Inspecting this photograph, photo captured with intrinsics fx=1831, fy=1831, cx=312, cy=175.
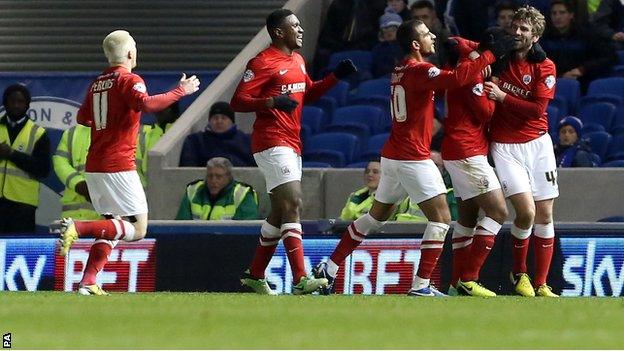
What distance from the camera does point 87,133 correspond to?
1898cm

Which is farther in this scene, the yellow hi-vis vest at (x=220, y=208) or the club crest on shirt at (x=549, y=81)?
the yellow hi-vis vest at (x=220, y=208)

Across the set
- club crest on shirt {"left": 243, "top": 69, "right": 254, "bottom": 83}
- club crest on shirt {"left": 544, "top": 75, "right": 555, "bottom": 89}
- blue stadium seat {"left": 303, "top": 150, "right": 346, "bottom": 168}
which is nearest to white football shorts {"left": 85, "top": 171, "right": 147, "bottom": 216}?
club crest on shirt {"left": 243, "top": 69, "right": 254, "bottom": 83}

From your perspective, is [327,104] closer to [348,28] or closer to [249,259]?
[348,28]

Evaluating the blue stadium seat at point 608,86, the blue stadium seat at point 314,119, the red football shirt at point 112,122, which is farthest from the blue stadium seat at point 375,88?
the red football shirt at point 112,122

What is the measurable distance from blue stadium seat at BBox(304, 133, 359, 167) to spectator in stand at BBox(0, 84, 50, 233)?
9.28 feet

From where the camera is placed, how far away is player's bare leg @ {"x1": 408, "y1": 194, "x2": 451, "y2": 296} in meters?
13.8

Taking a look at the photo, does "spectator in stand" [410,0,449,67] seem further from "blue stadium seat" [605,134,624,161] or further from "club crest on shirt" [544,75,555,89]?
"club crest on shirt" [544,75,555,89]

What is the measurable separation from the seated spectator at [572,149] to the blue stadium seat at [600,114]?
1060 millimetres

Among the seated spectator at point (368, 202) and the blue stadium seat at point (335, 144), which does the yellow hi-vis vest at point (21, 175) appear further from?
the seated spectator at point (368, 202)

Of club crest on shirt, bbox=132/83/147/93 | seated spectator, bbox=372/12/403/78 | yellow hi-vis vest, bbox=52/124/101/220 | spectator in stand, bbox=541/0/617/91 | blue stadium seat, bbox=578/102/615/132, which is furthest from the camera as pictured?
seated spectator, bbox=372/12/403/78

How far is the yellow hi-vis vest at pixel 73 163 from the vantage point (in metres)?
18.8

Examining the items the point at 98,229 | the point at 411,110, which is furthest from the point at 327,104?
the point at 98,229

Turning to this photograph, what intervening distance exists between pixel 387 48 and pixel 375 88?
19.4 inches

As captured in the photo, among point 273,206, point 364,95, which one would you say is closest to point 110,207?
point 273,206
